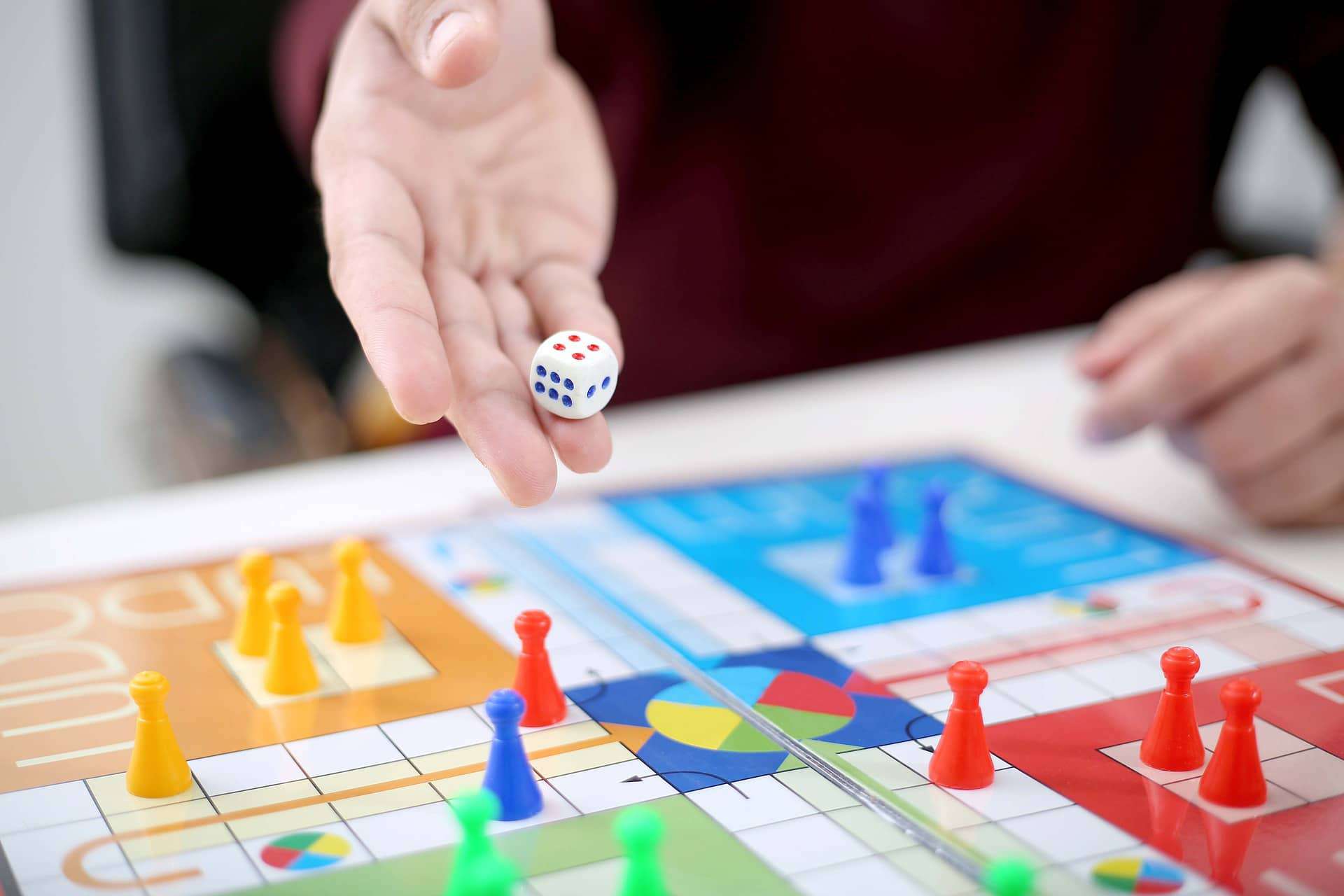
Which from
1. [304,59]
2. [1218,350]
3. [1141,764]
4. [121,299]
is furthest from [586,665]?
[121,299]

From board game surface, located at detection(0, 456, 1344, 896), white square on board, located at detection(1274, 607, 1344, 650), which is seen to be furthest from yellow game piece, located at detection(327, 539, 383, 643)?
white square on board, located at detection(1274, 607, 1344, 650)

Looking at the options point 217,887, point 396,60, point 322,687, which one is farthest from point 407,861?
point 396,60

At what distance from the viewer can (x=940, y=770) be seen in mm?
766

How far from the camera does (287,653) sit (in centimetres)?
88

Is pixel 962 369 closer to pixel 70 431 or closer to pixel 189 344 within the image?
pixel 189 344

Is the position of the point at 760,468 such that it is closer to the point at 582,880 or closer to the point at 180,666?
the point at 180,666

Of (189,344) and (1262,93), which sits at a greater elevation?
(1262,93)

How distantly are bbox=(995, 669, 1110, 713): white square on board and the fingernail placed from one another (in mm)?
557

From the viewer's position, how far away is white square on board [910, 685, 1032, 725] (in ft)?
2.78

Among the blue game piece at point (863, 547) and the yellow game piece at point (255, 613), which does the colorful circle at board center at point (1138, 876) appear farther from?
the yellow game piece at point (255, 613)

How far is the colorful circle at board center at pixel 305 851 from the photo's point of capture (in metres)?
0.67

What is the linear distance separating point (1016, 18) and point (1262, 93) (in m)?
0.92

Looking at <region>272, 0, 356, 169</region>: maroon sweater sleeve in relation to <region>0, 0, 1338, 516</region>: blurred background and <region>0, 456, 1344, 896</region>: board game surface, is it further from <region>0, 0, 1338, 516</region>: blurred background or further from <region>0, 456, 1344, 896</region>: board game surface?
<region>0, 456, 1344, 896</region>: board game surface

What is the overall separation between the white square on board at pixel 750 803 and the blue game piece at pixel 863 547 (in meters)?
0.35
